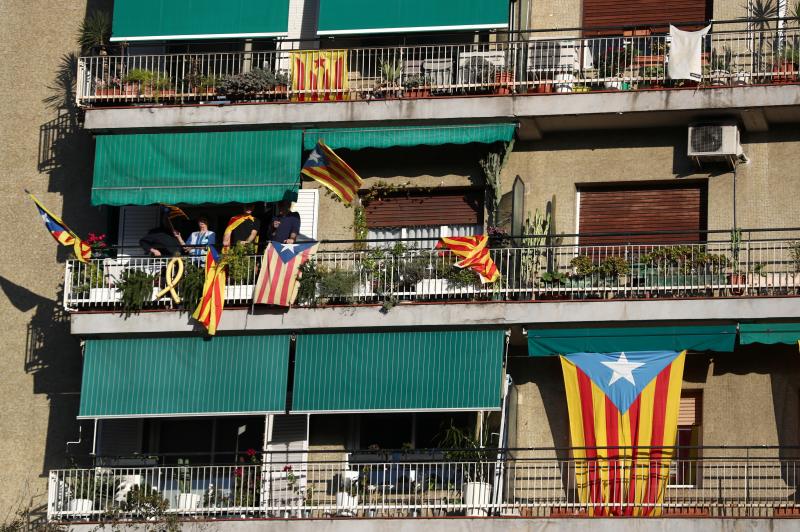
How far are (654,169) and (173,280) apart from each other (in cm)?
742

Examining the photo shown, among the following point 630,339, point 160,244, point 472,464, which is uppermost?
point 160,244

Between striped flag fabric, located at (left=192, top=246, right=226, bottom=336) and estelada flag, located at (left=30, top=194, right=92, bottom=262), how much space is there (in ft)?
6.50

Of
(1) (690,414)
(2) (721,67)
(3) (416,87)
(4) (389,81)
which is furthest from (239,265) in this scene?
(2) (721,67)

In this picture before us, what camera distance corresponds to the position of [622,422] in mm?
29375

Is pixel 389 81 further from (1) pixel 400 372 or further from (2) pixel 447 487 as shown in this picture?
(2) pixel 447 487

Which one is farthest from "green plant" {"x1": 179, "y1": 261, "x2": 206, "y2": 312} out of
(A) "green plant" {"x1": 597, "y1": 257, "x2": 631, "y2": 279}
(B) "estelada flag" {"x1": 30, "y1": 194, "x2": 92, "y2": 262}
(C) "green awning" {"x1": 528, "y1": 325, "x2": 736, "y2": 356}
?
(A) "green plant" {"x1": 597, "y1": 257, "x2": 631, "y2": 279}

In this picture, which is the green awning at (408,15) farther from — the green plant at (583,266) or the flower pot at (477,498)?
the flower pot at (477,498)

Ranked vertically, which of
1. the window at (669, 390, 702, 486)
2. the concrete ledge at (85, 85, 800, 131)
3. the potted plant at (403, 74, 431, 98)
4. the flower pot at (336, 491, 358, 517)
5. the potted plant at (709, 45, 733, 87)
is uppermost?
the potted plant at (709, 45, 733, 87)

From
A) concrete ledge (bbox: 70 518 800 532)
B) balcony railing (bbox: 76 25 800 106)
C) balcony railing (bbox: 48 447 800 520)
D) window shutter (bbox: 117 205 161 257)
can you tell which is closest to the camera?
concrete ledge (bbox: 70 518 800 532)

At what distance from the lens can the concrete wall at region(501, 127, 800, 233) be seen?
3059 cm

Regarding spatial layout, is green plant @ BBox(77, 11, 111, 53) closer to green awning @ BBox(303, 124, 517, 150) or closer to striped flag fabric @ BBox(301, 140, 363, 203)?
green awning @ BBox(303, 124, 517, 150)

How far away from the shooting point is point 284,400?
30.3 metres

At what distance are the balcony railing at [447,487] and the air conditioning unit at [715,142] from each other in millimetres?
4312

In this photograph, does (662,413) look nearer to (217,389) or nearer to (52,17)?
(217,389)
